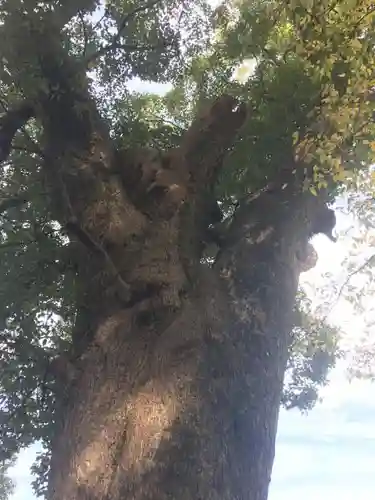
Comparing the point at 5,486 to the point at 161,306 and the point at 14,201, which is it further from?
the point at 161,306

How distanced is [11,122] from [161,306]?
4.84 feet

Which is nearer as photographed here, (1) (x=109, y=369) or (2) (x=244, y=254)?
(1) (x=109, y=369)

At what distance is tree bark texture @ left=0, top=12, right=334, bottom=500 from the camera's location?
245 centimetres

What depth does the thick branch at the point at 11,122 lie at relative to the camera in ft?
11.4

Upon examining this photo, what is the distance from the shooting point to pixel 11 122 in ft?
11.6

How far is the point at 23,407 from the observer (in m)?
4.45

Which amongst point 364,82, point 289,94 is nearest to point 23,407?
point 289,94

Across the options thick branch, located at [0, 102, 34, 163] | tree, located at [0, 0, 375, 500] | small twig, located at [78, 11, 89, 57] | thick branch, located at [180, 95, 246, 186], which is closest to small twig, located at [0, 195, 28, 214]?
tree, located at [0, 0, 375, 500]

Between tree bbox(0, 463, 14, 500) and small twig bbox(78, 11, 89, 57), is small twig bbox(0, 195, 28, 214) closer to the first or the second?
small twig bbox(78, 11, 89, 57)

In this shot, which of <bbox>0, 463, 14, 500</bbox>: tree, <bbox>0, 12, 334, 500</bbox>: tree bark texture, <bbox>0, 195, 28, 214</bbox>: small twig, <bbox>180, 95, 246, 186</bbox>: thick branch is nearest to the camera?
<bbox>0, 12, 334, 500</bbox>: tree bark texture

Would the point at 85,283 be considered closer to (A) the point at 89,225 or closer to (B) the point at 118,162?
(A) the point at 89,225

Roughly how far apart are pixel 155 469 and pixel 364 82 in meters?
1.76

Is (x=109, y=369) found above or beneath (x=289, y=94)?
beneath

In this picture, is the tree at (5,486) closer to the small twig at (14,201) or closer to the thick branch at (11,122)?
the small twig at (14,201)
